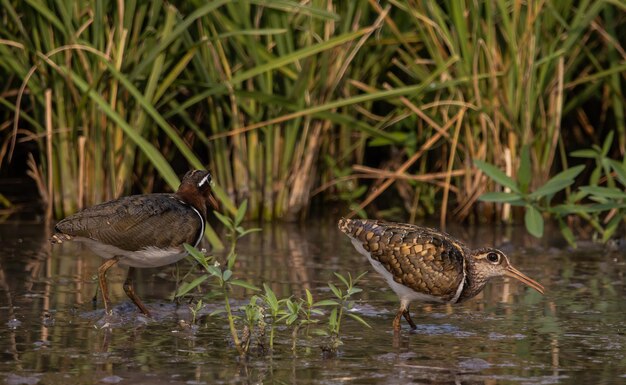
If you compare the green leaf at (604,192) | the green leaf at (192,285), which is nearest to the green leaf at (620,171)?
the green leaf at (604,192)

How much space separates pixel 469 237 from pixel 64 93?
3439mm

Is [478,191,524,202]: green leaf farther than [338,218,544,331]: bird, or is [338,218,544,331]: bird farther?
[478,191,524,202]: green leaf

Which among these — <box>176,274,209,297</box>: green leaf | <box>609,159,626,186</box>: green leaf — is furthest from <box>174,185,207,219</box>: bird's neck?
<box>609,159,626,186</box>: green leaf

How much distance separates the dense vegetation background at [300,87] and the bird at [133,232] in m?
1.67

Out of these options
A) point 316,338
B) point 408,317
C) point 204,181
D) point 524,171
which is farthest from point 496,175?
point 316,338

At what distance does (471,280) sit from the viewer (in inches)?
282

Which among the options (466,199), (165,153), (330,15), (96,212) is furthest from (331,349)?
(165,153)

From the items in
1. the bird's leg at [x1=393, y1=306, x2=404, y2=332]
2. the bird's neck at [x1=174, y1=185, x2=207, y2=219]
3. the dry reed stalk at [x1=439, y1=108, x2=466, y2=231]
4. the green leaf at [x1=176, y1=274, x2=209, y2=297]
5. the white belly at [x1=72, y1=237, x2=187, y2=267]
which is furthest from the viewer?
the dry reed stalk at [x1=439, y1=108, x2=466, y2=231]

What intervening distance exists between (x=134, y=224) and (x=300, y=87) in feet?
10.2

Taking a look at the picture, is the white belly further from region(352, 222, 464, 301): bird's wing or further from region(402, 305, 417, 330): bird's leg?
region(402, 305, 417, 330): bird's leg

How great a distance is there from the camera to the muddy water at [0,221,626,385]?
5922 mm

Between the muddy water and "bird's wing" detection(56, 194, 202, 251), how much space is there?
1.40ft

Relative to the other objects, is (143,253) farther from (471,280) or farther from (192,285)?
(471,280)

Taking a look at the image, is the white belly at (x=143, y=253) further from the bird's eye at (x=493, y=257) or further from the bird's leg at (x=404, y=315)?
the bird's eye at (x=493, y=257)
